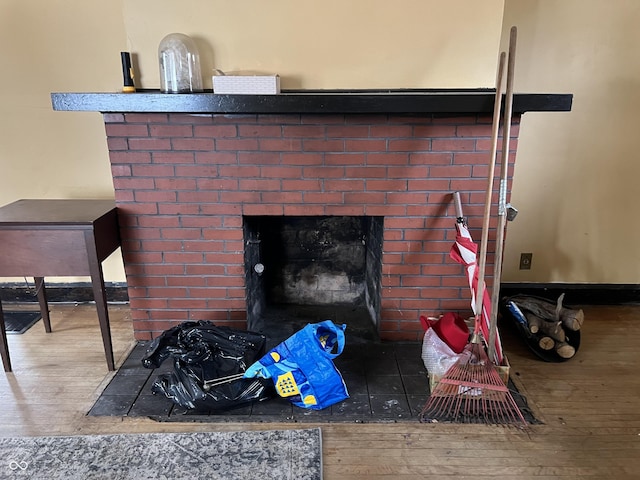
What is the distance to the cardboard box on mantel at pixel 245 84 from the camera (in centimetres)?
193

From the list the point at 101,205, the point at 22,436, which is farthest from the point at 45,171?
the point at 22,436

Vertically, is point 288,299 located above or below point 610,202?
below

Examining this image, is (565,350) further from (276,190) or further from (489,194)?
(276,190)

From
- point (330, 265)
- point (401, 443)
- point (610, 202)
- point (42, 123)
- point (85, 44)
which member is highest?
point (85, 44)

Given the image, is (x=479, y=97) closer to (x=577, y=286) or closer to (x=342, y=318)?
(x=342, y=318)

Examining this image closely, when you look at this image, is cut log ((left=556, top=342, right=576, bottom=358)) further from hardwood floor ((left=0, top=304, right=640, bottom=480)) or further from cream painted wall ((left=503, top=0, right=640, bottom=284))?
cream painted wall ((left=503, top=0, right=640, bottom=284))

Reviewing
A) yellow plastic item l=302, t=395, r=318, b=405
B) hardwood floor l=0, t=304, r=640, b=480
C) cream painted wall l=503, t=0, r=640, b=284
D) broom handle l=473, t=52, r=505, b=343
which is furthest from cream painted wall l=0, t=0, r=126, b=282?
cream painted wall l=503, t=0, r=640, b=284

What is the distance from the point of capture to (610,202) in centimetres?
267

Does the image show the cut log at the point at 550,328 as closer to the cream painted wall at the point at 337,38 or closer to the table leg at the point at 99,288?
the cream painted wall at the point at 337,38

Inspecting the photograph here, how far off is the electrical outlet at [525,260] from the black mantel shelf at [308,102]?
1.08 meters

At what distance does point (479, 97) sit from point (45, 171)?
2.35 metres

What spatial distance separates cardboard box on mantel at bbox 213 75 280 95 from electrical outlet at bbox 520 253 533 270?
1.80 m

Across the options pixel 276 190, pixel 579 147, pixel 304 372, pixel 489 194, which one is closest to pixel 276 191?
pixel 276 190

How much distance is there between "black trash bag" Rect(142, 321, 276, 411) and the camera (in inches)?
71.8
